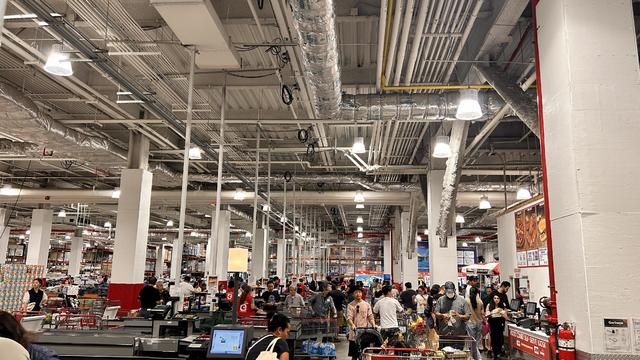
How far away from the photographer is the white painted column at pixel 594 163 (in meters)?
4.26

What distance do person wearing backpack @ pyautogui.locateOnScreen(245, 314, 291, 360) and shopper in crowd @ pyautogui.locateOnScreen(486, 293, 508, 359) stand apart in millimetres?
7213

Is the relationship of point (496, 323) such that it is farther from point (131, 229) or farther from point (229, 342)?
point (131, 229)

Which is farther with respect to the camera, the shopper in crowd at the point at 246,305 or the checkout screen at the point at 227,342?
the shopper in crowd at the point at 246,305

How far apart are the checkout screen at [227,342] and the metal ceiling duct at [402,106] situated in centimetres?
454

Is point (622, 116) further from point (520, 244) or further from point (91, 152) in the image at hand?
point (91, 152)

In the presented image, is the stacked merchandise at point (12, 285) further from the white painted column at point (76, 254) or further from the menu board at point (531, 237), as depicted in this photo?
the white painted column at point (76, 254)

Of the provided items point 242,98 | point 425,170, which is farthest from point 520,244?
point 242,98

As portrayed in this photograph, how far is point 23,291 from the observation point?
12.1m

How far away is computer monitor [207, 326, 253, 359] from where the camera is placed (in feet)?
16.1

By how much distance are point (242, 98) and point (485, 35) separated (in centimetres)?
570

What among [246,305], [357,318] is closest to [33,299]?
[246,305]

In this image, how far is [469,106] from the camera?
6.97 m

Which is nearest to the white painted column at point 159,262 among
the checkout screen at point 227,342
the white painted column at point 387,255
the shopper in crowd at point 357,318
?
the white painted column at point 387,255

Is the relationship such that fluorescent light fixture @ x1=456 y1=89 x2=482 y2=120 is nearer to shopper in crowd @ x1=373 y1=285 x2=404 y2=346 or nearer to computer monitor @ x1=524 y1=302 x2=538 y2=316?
shopper in crowd @ x1=373 y1=285 x2=404 y2=346
